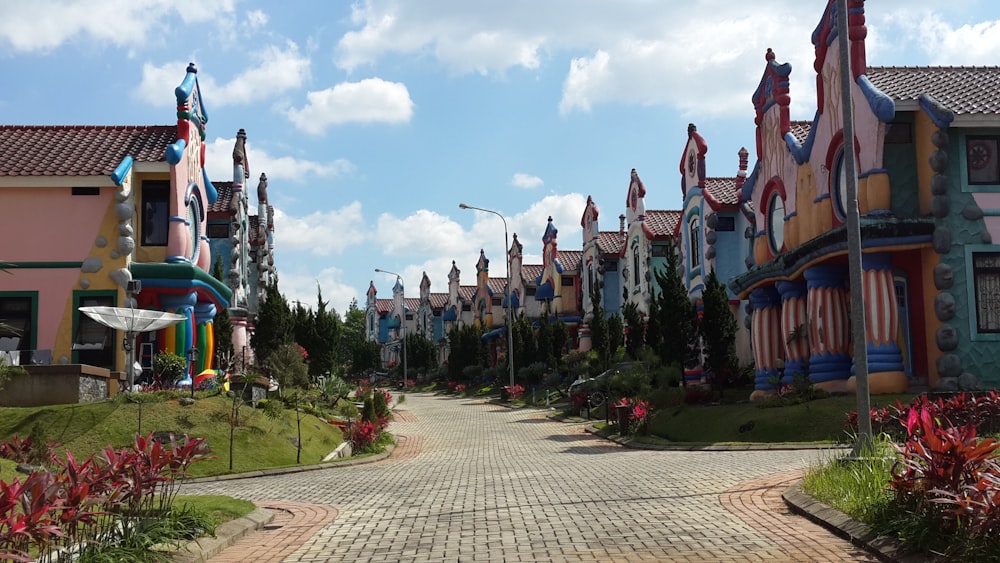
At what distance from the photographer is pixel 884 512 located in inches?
352

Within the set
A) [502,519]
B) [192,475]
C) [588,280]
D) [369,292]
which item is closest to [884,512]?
[502,519]

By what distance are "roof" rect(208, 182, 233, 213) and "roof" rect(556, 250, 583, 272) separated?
75.5 ft

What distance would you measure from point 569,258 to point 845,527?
177 ft

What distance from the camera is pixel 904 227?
2122 centimetres

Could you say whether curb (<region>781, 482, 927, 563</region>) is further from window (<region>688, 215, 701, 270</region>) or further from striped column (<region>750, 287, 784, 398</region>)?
window (<region>688, 215, 701, 270</region>)

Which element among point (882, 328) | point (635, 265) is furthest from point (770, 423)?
point (635, 265)

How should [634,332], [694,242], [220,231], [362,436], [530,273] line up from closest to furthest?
[362,436] < [634,332] < [694,242] < [220,231] < [530,273]

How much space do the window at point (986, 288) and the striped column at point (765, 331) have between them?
6.71 meters

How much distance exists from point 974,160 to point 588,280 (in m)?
31.9

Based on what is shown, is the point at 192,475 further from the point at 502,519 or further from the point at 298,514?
the point at 502,519

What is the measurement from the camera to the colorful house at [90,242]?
2512cm

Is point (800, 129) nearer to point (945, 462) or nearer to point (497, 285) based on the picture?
point (945, 462)

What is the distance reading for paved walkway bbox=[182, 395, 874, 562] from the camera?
884 centimetres

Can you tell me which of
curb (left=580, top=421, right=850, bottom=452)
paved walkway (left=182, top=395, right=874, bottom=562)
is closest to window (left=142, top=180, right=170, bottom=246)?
paved walkway (left=182, top=395, right=874, bottom=562)
